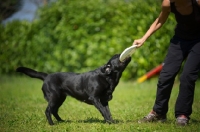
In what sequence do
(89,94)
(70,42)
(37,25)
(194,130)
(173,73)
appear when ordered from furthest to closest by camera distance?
1. (37,25)
2. (70,42)
3. (89,94)
4. (173,73)
5. (194,130)

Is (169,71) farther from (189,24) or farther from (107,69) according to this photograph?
(107,69)

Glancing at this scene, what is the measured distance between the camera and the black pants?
17.0 feet

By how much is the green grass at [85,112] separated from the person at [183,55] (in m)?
0.30

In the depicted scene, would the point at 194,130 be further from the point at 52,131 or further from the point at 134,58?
the point at 134,58

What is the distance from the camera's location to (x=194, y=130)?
4922mm

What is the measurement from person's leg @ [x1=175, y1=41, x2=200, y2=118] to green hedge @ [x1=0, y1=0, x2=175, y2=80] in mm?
6263

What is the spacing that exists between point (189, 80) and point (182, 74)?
0.14 meters

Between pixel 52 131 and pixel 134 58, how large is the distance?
22.6ft

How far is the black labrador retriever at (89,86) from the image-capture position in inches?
226

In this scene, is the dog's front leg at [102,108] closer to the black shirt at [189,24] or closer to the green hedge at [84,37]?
the black shirt at [189,24]

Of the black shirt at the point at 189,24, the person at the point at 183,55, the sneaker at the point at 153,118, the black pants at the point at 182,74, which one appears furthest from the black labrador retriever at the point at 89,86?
the black shirt at the point at 189,24

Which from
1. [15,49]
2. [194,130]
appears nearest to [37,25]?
[15,49]

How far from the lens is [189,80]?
5164 mm

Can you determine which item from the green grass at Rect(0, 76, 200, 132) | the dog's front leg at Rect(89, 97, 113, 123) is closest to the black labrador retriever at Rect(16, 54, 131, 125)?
the dog's front leg at Rect(89, 97, 113, 123)
